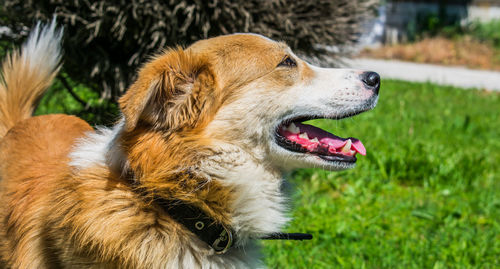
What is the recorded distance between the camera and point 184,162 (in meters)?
2.31

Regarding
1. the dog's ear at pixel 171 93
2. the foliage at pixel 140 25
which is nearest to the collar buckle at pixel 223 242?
the dog's ear at pixel 171 93

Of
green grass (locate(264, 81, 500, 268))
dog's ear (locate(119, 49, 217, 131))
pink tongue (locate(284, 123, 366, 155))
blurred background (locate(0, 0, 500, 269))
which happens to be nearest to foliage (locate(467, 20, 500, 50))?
green grass (locate(264, 81, 500, 268))

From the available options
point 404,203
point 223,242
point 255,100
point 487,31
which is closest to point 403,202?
point 404,203

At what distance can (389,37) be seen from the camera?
76.9 ft

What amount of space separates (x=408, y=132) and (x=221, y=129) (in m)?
4.85

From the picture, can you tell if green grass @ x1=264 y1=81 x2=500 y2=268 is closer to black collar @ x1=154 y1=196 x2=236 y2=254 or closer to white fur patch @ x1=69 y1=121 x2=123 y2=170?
black collar @ x1=154 y1=196 x2=236 y2=254

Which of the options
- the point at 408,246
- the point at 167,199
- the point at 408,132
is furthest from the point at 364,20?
the point at 167,199

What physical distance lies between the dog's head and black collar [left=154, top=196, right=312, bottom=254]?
31 centimetres

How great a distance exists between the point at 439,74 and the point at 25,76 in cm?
1419

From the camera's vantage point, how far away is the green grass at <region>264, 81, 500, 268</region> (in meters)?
3.62

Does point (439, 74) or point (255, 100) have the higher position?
point (255, 100)

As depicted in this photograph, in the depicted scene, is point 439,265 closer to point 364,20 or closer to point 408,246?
point 408,246

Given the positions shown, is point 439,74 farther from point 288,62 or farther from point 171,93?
point 171,93

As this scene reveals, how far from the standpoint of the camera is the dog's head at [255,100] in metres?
2.37
